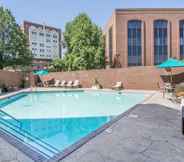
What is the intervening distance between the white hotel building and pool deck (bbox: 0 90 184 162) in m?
79.8

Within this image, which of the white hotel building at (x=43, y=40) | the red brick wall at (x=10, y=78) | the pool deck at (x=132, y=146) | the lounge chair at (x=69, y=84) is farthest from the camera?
the white hotel building at (x=43, y=40)

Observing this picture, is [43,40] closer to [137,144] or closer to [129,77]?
[129,77]

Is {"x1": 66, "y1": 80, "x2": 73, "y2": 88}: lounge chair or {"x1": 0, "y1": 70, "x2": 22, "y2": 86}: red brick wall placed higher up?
{"x1": 0, "y1": 70, "x2": 22, "y2": 86}: red brick wall

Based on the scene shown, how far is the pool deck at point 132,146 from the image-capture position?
11.6 ft

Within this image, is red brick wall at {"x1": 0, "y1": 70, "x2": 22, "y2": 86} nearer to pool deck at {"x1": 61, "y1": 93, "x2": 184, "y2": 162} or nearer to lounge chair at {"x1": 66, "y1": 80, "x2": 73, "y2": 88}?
lounge chair at {"x1": 66, "y1": 80, "x2": 73, "y2": 88}

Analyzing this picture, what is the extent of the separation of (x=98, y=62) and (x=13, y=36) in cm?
1310

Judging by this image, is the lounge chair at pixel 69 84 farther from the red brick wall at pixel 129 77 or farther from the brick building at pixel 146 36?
the brick building at pixel 146 36

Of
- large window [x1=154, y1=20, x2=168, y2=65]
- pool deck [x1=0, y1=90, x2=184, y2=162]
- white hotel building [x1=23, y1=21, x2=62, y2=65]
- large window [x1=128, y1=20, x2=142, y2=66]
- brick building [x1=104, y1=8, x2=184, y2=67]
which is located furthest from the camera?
white hotel building [x1=23, y1=21, x2=62, y2=65]

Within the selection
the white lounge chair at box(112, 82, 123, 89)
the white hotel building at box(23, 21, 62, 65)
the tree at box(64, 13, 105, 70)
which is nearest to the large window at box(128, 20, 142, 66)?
Result: the tree at box(64, 13, 105, 70)

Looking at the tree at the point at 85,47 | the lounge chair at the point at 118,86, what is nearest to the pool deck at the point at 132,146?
the lounge chair at the point at 118,86

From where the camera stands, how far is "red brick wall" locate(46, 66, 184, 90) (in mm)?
17188

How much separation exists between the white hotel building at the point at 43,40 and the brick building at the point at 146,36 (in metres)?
57.2

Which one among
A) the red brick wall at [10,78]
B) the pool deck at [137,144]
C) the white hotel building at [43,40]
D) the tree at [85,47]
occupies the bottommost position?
the pool deck at [137,144]

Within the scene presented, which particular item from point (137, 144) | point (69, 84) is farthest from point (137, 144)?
point (69, 84)
